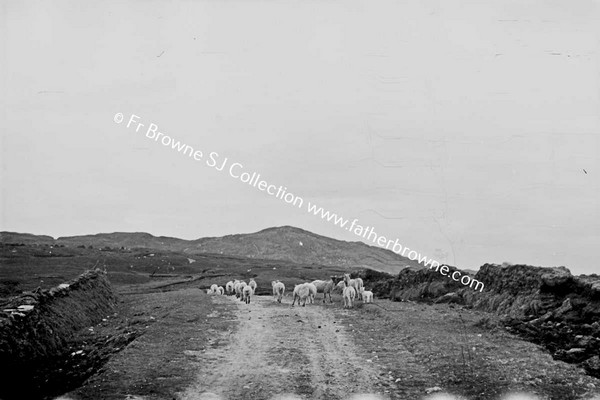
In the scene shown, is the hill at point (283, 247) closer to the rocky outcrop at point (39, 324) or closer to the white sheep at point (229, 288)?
the white sheep at point (229, 288)

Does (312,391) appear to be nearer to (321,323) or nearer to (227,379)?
(227,379)

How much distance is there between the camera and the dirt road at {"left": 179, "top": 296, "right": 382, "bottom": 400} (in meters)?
12.0

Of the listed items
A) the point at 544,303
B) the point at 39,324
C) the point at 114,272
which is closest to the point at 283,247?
the point at 114,272

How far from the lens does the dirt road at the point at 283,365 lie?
1203 cm

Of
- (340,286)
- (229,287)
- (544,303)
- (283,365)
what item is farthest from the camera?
(229,287)

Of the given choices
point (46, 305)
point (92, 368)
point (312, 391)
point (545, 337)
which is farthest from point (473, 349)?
point (46, 305)

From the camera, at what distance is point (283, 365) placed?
14141 millimetres

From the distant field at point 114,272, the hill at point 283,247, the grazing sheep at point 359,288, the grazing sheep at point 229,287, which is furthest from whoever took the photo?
the hill at point 283,247

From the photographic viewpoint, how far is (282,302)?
30.2m

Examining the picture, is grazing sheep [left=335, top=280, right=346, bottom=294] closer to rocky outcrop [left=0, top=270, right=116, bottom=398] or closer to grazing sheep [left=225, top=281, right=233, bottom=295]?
grazing sheep [left=225, top=281, right=233, bottom=295]

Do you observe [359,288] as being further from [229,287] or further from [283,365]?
[283,365]

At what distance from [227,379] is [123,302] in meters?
19.7

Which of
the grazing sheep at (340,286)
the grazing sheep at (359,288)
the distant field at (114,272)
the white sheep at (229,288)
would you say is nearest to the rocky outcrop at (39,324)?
the grazing sheep at (359,288)

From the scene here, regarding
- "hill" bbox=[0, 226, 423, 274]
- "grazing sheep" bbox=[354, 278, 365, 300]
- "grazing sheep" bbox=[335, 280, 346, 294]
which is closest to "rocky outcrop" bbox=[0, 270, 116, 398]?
"grazing sheep" bbox=[354, 278, 365, 300]
